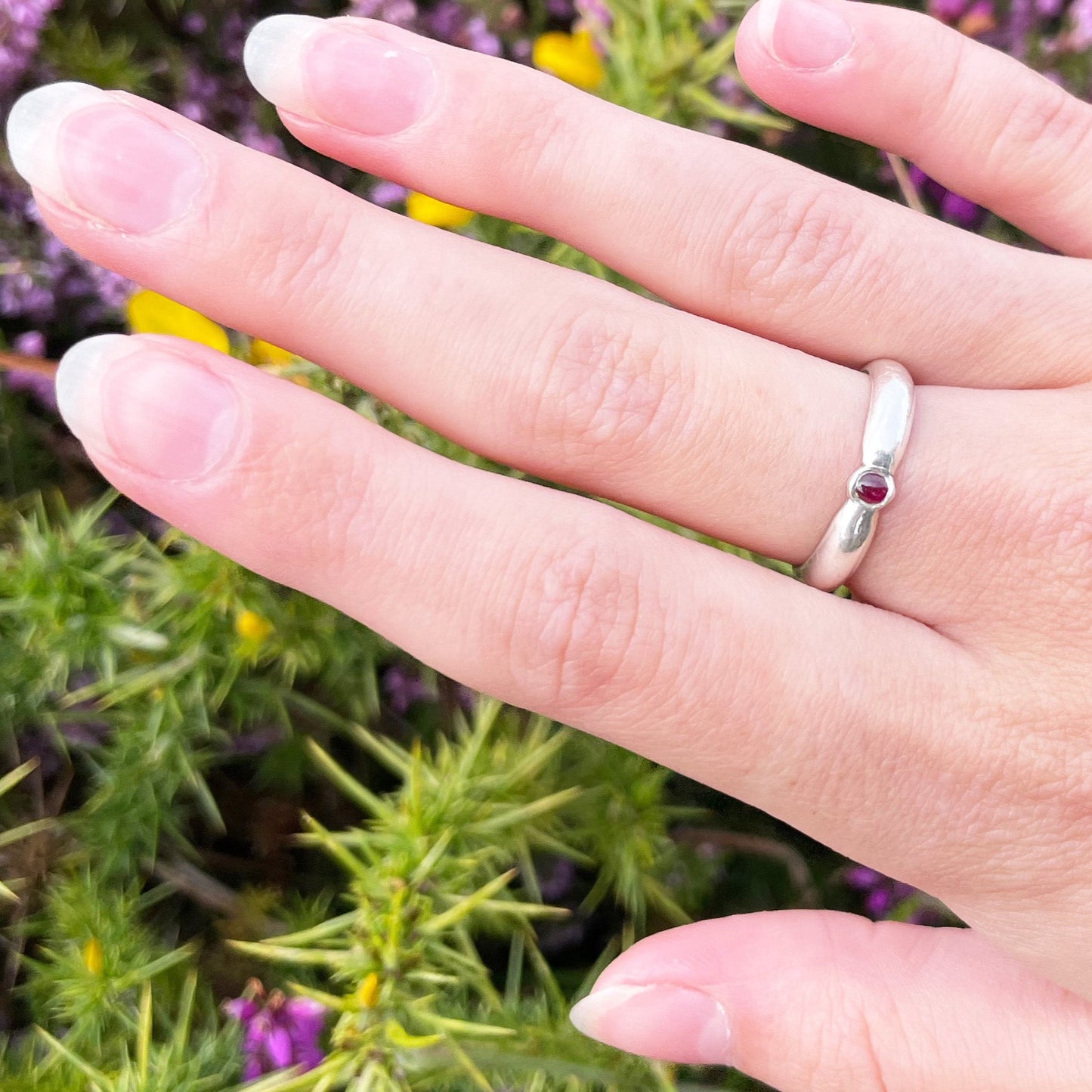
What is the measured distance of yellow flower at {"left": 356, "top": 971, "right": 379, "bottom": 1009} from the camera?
129cm

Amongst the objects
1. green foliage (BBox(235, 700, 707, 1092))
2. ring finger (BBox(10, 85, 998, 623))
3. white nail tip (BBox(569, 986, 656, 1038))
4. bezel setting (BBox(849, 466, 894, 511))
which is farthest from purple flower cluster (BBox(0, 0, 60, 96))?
white nail tip (BBox(569, 986, 656, 1038))

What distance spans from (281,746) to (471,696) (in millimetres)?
423

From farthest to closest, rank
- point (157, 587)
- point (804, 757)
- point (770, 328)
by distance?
point (157, 587) → point (770, 328) → point (804, 757)

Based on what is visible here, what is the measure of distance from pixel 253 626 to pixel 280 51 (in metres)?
0.91

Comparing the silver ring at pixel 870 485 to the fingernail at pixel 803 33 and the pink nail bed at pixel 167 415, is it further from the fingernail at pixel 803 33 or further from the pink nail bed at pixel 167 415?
the pink nail bed at pixel 167 415

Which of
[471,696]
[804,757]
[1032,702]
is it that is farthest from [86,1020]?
[1032,702]

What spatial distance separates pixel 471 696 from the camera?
2057 mm

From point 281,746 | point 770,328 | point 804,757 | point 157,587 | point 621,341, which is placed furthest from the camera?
point 281,746

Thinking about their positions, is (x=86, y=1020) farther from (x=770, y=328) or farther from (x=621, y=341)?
(x=770, y=328)

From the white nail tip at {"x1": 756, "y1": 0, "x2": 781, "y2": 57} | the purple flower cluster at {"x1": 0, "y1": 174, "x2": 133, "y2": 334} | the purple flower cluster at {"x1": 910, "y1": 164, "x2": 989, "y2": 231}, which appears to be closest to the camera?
the white nail tip at {"x1": 756, "y1": 0, "x2": 781, "y2": 57}

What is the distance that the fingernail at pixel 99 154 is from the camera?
125 cm

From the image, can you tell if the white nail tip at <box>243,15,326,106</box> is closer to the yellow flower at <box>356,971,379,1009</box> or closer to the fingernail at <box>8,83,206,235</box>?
the fingernail at <box>8,83,206,235</box>

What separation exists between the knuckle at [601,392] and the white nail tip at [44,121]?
71 centimetres

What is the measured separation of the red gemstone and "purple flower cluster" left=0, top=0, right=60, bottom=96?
1.77 m
